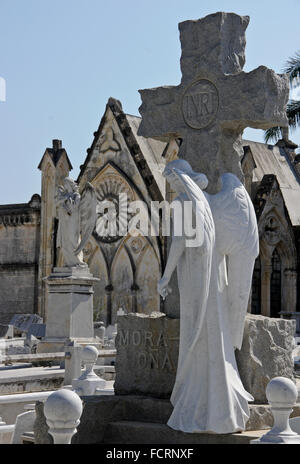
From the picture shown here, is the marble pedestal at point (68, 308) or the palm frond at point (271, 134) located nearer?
the marble pedestal at point (68, 308)

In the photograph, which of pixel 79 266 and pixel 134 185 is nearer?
pixel 79 266

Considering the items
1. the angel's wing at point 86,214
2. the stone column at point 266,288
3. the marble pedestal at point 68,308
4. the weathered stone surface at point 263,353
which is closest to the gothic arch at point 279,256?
the stone column at point 266,288

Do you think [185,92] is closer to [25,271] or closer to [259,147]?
[25,271]

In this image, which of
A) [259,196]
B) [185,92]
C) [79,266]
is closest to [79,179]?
[259,196]

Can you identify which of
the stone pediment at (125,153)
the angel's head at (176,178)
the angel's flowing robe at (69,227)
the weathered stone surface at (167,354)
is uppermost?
the stone pediment at (125,153)

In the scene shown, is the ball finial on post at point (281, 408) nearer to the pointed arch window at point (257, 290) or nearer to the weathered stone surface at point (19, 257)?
the pointed arch window at point (257, 290)

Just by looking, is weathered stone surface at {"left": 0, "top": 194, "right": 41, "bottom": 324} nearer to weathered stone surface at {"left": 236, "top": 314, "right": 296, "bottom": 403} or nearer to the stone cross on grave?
the stone cross on grave

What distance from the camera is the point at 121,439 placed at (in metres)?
7.43

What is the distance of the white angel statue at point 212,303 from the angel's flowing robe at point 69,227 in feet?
33.9

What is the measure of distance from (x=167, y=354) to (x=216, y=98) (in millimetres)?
2375

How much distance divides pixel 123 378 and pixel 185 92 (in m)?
2.75

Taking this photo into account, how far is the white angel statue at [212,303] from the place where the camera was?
261 inches

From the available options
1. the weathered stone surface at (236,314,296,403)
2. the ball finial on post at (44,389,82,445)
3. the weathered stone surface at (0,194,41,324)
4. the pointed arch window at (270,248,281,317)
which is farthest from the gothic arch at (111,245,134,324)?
the ball finial on post at (44,389,82,445)

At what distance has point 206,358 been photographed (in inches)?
264
